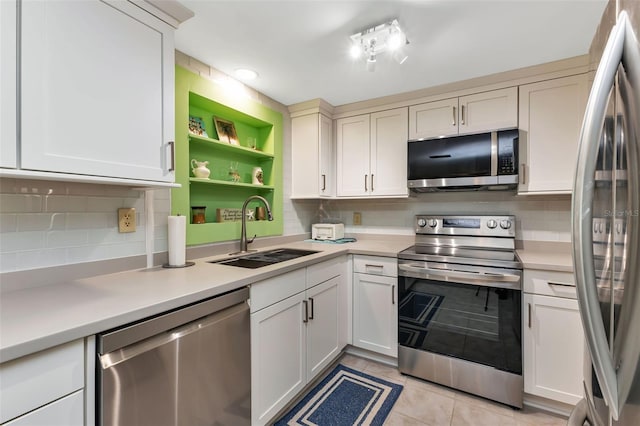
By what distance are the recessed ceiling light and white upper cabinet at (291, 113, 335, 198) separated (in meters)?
0.68

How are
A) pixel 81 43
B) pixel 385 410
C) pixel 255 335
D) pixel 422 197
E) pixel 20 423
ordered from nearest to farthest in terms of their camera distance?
1. pixel 20 423
2. pixel 81 43
3. pixel 255 335
4. pixel 385 410
5. pixel 422 197

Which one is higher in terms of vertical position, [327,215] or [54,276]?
[327,215]

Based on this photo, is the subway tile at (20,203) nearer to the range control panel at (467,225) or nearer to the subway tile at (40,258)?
the subway tile at (40,258)

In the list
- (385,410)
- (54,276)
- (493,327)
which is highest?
(54,276)

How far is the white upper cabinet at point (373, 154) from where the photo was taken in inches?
97.1

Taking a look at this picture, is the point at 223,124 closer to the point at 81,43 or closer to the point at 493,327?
the point at 81,43

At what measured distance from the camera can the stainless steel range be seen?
171 cm

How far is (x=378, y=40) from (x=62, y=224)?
176 centimetres

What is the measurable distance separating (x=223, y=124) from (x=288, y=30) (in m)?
0.94

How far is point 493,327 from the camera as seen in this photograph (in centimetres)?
176

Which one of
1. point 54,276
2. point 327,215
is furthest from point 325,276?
point 54,276

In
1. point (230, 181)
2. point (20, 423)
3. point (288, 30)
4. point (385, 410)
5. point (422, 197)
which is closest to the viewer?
point (20, 423)

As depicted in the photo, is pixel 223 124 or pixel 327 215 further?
pixel 327 215

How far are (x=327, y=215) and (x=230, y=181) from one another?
1249mm
